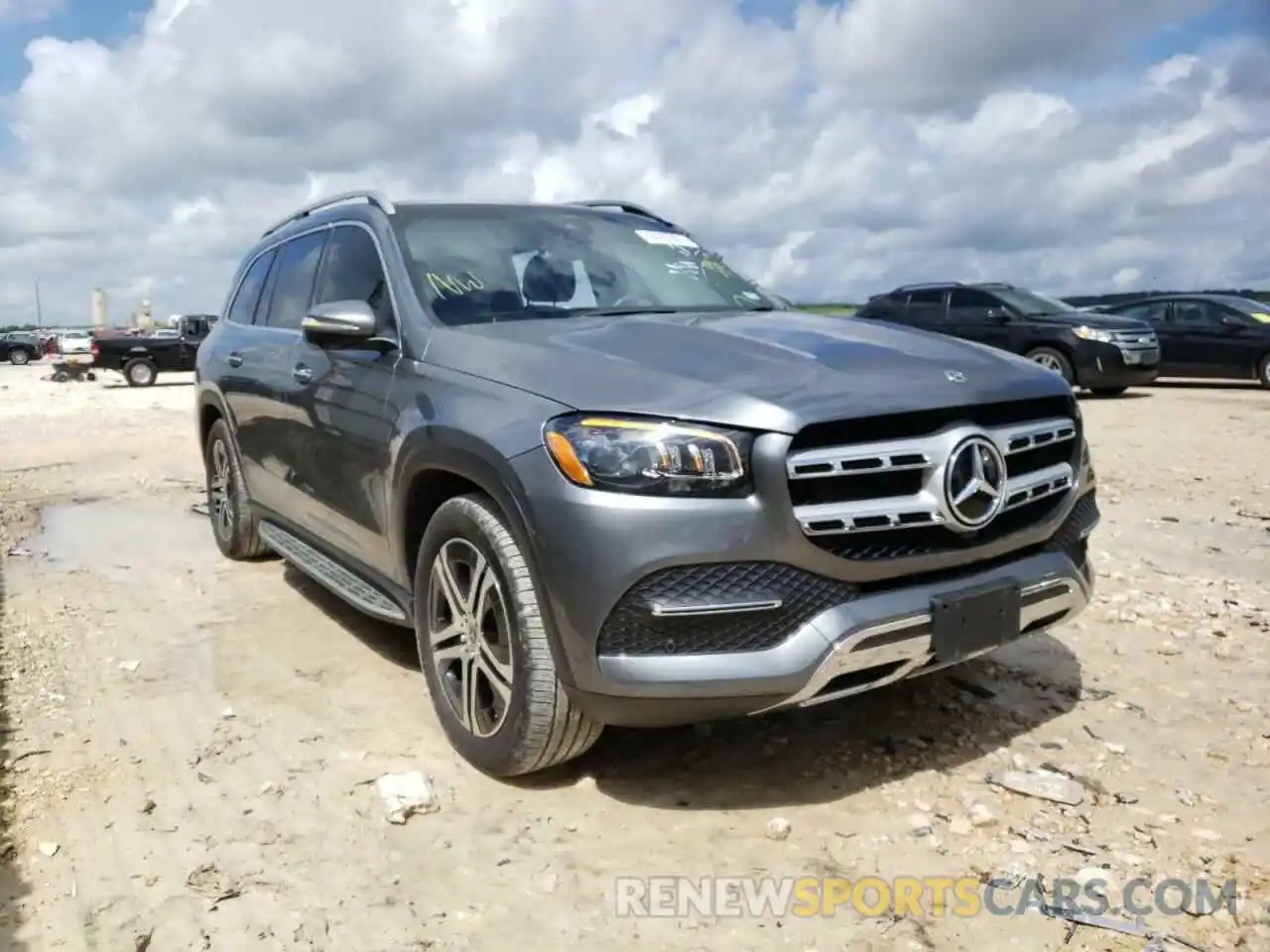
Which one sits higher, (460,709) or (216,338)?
(216,338)

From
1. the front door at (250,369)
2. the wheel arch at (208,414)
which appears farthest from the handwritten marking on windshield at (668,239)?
the wheel arch at (208,414)

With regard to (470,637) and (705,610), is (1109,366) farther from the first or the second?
(705,610)

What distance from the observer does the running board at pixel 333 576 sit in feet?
12.9

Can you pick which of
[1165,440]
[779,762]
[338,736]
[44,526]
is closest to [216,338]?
[44,526]

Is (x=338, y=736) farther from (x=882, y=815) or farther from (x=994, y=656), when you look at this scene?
(x=994, y=656)

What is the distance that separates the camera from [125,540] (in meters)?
7.01

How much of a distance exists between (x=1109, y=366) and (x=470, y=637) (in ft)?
43.3

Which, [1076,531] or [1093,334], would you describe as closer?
[1076,531]

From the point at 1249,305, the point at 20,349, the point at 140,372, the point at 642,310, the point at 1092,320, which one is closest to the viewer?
the point at 642,310

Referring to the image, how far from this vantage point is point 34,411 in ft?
59.8

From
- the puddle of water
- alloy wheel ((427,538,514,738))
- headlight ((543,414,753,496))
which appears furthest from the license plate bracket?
the puddle of water

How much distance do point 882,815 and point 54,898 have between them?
2.15m

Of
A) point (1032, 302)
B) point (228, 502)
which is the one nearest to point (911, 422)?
point (228, 502)

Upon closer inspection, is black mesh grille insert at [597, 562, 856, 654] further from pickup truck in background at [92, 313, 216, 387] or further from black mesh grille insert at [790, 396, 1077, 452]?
pickup truck in background at [92, 313, 216, 387]
